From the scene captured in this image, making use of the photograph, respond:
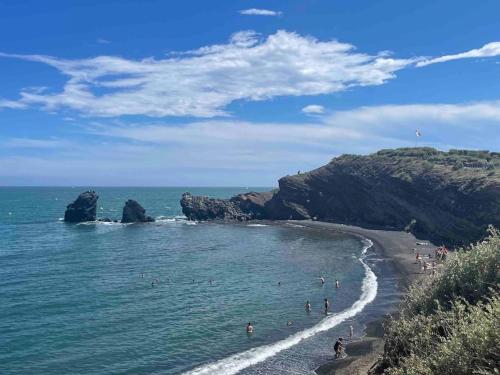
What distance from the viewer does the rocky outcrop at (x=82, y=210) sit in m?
139

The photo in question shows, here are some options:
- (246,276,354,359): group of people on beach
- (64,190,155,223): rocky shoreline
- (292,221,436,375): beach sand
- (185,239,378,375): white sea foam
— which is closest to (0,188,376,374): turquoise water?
(185,239,378,375): white sea foam

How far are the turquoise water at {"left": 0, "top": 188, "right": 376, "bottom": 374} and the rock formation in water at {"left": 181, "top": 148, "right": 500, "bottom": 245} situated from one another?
55.6 feet

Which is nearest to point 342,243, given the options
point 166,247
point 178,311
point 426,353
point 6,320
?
point 166,247

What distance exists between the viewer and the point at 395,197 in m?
108

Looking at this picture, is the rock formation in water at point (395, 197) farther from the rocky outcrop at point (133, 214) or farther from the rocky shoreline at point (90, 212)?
the rocky shoreline at point (90, 212)

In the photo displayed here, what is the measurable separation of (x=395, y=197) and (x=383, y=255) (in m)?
33.7

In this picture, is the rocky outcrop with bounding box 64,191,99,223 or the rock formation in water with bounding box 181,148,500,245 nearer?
the rock formation in water with bounding box 181,148,500,245

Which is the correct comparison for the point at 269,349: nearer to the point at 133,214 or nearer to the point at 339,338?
the point at 339,338

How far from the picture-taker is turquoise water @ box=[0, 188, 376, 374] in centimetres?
3478

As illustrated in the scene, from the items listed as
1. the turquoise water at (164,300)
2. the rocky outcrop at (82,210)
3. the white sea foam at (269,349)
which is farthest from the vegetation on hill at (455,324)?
the rocky outcrop at (82,210)

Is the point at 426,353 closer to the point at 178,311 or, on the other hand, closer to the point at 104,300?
the point at 178,311

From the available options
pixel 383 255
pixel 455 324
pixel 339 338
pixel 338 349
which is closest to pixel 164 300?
pixel 339 338

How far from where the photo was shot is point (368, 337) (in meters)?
38.6

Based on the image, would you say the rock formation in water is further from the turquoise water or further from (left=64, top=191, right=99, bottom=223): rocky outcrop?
(left=64, top=191, right=99, bottom=223): rocky outcrop
